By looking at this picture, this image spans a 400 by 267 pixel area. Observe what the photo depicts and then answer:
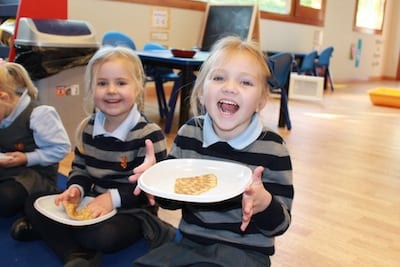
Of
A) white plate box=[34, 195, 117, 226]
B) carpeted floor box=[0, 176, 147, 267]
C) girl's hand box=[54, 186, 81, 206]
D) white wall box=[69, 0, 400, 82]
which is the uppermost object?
white wall box=[69, 0, 400, 82]

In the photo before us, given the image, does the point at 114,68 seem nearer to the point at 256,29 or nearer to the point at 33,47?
the point at 33,47

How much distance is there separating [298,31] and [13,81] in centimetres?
557

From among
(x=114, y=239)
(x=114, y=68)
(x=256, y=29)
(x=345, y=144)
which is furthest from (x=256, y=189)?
(x=256, y=29)

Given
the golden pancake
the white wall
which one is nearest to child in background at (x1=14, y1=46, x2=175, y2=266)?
the golden pancake

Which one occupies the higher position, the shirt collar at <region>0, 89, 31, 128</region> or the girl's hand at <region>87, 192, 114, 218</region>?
the shirt collar at <region>0, 89, 31, 128</region>

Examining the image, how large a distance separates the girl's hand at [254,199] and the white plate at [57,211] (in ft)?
1.63

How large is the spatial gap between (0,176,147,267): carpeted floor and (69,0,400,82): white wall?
8.92 feet

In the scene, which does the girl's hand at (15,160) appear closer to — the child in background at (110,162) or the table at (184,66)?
the child in background at (110,162)

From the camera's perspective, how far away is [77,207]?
4.02 feet

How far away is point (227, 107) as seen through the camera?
983 mm

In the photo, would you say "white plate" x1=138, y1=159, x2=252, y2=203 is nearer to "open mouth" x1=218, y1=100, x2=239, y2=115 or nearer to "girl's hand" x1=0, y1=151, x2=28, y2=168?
"open mouth" x1=218, y1=100, x2=239, y2=115

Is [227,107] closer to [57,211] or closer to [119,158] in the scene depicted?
[119,158]

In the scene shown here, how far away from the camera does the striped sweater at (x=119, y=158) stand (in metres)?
1.24

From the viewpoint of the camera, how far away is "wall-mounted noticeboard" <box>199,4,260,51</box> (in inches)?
167
